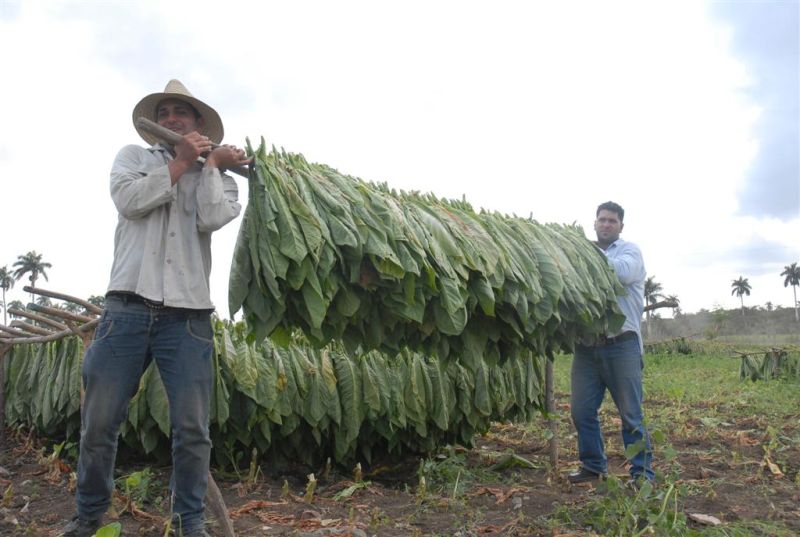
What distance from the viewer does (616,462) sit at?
4891mm

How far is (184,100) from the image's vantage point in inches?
109

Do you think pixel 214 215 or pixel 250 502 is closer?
pixel 214 215

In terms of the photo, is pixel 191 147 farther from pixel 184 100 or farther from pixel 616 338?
pixel 616 338

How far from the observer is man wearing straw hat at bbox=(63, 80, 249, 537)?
2.42 meters

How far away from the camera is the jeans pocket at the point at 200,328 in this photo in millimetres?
2502

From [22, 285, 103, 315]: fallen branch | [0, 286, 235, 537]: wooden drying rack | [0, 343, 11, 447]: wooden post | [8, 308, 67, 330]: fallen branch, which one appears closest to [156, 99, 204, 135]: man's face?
[0, 286, 235, 537]: wooden drying rack

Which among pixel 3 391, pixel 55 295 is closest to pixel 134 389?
pixel 55 295

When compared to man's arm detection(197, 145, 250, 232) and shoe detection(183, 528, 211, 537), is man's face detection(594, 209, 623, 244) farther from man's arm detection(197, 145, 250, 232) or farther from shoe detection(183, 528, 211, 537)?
shoe detection(183, 528, 211, 537)

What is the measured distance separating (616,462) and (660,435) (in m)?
1.99

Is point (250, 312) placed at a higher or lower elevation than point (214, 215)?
lower

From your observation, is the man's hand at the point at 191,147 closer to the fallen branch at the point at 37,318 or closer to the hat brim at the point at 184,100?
the hat brim at the point at 184,100

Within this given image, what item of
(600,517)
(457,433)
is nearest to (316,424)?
(457,433)

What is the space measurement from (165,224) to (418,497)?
2.06 metres

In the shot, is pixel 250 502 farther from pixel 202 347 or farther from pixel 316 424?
pixel 202 347
